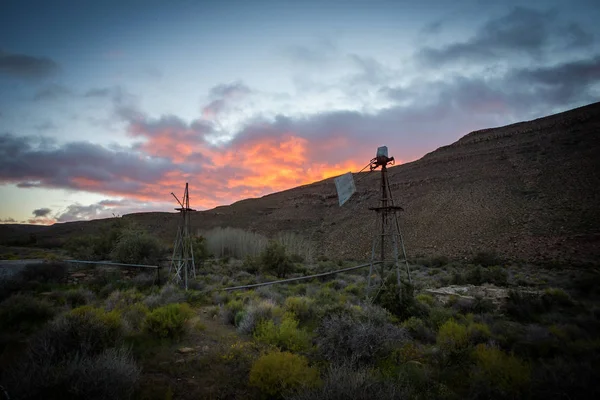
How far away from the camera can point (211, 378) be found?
5.08 meters

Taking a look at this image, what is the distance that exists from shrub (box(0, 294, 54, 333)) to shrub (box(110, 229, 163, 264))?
9.46 m

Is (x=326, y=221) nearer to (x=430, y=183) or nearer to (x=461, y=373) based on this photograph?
(x=430, y=183)

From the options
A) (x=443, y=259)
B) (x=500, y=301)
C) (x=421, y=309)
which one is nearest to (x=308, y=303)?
(x=421, y=309)

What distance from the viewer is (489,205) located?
1416 inches

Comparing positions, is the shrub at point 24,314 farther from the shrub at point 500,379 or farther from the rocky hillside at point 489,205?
the rocky hillside at point 489,205

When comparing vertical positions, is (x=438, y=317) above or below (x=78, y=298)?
below

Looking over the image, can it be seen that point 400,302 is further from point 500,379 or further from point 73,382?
point 73,382

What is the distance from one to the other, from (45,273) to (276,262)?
12.2 metres

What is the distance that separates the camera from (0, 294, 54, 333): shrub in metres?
7.12

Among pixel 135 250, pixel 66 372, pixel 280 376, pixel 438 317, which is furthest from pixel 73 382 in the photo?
pixel 135 250

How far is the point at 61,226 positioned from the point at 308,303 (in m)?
77.5

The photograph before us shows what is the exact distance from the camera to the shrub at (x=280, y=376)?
175 inches

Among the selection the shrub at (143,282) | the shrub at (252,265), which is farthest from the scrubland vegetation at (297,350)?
the shrub at (252,265)

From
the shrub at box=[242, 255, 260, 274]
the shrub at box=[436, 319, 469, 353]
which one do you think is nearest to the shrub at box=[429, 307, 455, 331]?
the shrub at box=[436, 319, 469, 353]
